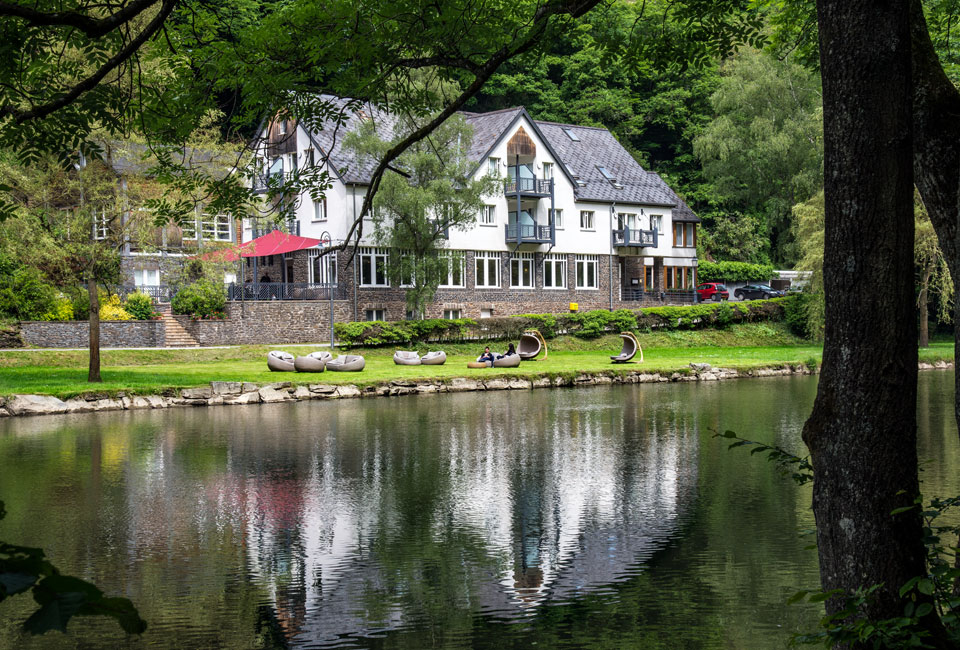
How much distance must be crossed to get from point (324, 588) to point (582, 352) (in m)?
36.0

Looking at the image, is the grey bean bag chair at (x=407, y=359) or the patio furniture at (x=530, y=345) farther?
the patio furniture at (x=530, y=345)

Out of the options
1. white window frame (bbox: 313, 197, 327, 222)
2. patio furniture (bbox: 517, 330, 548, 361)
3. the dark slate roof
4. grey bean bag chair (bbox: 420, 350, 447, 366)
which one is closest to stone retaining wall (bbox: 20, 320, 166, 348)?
grey bean bag chair (bbox: 420, 350, 447, 366)

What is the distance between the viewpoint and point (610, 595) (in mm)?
7980

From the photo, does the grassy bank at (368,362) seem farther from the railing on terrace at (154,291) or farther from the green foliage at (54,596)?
the green foliage at (54,596)

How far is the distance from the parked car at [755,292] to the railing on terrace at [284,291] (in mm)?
29584

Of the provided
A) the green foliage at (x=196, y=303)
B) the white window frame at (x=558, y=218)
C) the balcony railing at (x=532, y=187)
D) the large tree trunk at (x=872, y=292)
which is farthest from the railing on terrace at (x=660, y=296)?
the large tree trunk at (x=872, y=292)

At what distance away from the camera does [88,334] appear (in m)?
35.4

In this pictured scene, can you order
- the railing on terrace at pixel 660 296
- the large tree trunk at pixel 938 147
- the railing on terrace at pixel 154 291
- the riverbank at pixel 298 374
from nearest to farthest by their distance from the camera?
the large tree trunk at pixel 938 147, the riverbank at pixel 298 374, the railing on terrace at pixel 154 291, the railing on terrace at pixel 660 296

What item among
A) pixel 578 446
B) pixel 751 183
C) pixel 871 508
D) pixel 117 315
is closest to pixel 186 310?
pixel 117 315

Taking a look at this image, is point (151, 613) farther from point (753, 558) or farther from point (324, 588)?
point (753, 558)

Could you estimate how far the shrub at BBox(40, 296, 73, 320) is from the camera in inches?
1419

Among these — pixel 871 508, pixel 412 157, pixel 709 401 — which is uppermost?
pixel 412 157

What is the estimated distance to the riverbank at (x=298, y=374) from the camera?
25.4m

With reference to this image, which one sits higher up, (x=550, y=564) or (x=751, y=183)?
(x=751, y=183)
